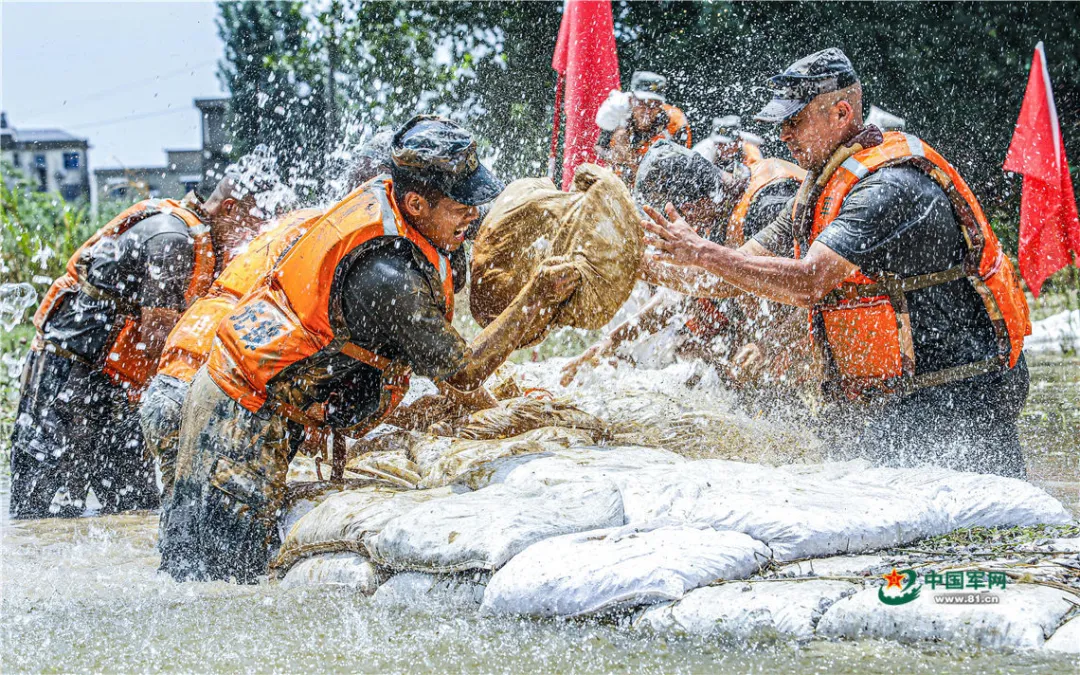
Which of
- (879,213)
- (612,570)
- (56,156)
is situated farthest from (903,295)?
(56,156)

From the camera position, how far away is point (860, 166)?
3598 millimetres

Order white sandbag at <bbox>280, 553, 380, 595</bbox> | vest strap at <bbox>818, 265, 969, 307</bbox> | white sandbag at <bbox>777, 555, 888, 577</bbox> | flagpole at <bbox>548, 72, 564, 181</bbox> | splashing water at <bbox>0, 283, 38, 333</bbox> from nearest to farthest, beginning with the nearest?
white sandbag at <bbox>777, 555, 888, 577</bbox>, white sandbag at <bbox>280, 553, 380, 595</bbox>, vest strap at <bbox>818, 265, 969, 307</bbox>, flagpole at <bbox>548, 72, 564, 181</bbox>, splashing water at <bbox>0, 283, 38, 333</bbox>

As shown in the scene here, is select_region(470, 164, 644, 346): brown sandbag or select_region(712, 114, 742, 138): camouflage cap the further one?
select_region(712, 114, 742, 138): camouflage cap

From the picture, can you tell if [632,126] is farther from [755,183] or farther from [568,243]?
[568,243]

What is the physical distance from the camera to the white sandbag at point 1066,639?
2312 mm

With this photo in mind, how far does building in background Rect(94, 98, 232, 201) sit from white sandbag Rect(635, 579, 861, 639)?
190 inches

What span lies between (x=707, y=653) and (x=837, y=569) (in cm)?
53

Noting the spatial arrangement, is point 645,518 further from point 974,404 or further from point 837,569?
point 974,404

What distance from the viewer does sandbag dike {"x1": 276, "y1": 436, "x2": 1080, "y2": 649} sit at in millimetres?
2549

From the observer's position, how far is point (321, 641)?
8.98 feet

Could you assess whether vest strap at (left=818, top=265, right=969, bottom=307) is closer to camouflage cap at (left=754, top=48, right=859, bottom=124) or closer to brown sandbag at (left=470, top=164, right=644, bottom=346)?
camouflage cap at (left=754, top=48, right=859, bottom=124)

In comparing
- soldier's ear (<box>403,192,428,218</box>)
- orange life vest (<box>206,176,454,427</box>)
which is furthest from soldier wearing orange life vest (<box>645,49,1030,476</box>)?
orange life vest (<box>206,176,454,427</box>)

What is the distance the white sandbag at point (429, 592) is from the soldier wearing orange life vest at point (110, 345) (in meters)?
1.83

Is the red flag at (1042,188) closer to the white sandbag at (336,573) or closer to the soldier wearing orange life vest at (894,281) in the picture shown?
the soldier wearing orange life vest at (894,281)
